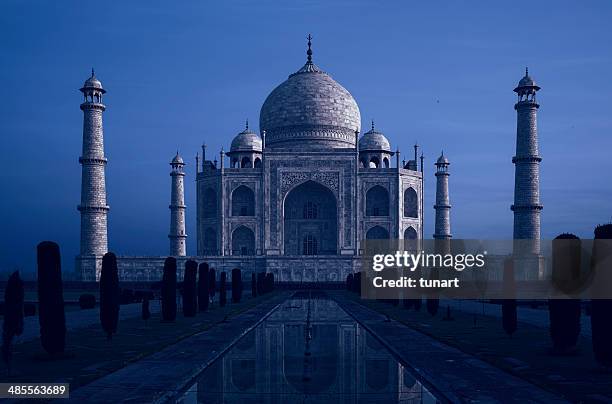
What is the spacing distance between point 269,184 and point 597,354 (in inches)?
1640

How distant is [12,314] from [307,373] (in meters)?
5.05

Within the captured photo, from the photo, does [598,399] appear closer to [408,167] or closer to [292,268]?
[292,268]

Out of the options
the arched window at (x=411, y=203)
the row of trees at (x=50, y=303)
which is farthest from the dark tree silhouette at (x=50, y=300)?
the arched window at (x=411, y=203)

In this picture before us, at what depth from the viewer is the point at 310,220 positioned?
177ft

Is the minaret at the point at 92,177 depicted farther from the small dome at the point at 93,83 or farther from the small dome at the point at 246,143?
the small dome at the point at 246,143

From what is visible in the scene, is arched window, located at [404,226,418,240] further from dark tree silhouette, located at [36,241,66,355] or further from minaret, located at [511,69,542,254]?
dark tree silhouette, located at [36,241,66,355]

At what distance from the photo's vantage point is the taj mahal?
44.8 m

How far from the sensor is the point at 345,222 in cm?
5172

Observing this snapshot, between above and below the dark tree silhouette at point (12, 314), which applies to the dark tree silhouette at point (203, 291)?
below

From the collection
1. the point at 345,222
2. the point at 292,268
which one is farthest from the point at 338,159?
the point at 292,268

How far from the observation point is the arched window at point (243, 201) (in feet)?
174

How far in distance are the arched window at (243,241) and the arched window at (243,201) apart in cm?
130

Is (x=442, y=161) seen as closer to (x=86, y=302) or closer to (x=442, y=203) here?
(x=442, y=203)

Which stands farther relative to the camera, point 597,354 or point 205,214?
point 205,214
